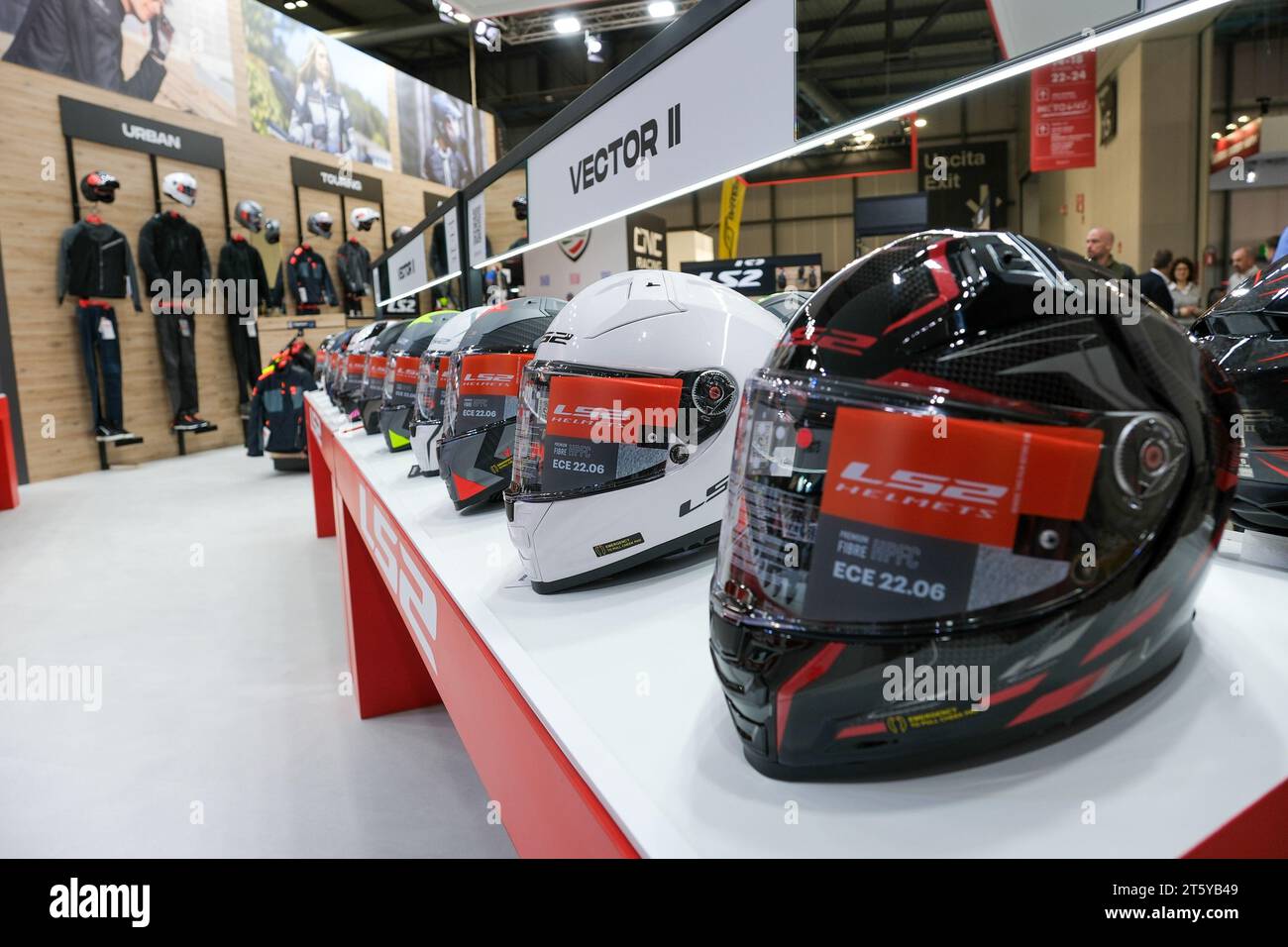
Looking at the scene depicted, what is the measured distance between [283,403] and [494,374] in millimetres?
5698

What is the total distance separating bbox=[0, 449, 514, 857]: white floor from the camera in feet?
6.39

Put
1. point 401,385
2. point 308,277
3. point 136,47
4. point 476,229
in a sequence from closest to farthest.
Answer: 1. point 401,385
2. point 476,229
3. point 136,47
4. point 308,277

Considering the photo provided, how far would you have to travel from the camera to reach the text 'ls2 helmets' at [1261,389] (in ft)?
3.50

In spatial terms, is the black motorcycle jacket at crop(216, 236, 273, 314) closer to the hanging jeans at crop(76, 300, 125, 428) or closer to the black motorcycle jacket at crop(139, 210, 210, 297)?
the black motorcycle jacket at crop(139, 210, 210, 297)

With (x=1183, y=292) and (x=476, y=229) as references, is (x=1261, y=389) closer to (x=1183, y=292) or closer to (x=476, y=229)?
(x=476, y=229)

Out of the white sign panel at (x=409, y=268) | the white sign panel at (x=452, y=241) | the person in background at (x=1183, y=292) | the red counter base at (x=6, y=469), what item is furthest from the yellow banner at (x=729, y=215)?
the red counter base at (x=6, y=469)

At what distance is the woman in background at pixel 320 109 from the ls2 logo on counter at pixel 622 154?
8.88 metres

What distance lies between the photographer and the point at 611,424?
4.25 ft

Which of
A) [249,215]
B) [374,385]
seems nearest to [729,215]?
[249,215]

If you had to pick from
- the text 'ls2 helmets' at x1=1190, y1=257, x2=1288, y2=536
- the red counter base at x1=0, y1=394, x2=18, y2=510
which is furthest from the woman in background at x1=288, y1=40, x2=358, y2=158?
the text 'ls2 helmets' at x1=1190, y1=257, x2=1288, y2=536

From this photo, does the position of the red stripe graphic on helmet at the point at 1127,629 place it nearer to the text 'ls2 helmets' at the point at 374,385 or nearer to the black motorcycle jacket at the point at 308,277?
the text 'ls2 helmets' at the point at 374,385

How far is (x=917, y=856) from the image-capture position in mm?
575
